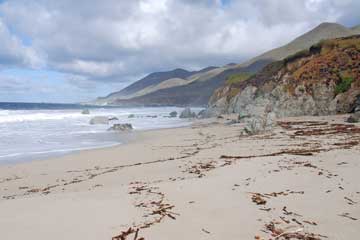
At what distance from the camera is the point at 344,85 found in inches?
1122

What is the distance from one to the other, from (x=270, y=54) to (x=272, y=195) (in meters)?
166

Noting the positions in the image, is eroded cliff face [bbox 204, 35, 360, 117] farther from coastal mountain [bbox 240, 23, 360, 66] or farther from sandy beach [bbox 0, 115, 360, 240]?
coastal mountain [bbox 240, 23, 360, 66]

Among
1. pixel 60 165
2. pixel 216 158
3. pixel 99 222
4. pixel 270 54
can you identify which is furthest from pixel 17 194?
pixel 270 54

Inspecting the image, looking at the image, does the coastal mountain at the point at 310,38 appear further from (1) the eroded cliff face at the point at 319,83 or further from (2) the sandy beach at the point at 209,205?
(2) the sandy beach at the point at 209,205

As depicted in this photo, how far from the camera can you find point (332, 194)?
5543 mm

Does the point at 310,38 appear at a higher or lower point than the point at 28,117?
higher

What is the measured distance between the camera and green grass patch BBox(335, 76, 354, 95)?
92.8ft

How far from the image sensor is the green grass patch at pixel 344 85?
28278mm

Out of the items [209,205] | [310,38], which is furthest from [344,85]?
[310,38]

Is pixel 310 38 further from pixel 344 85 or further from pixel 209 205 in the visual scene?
pixel 209 205

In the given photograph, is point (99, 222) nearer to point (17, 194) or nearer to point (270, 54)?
point (17, 194)

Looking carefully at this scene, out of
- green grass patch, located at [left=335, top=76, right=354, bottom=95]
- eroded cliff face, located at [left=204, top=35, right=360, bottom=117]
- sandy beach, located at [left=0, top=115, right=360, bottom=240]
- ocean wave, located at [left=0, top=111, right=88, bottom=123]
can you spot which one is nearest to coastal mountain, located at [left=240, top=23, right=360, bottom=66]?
eroded cliff face, located at [left=204, top=35, right=360, bottom=117]

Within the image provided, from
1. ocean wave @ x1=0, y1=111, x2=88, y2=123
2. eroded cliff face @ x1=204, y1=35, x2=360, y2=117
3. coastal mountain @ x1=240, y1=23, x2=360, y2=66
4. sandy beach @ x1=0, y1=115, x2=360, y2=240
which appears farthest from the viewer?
coastal mountain @ x1=240, y1=23, x2=360, y2=66

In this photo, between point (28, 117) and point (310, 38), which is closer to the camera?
point (28, 117)
